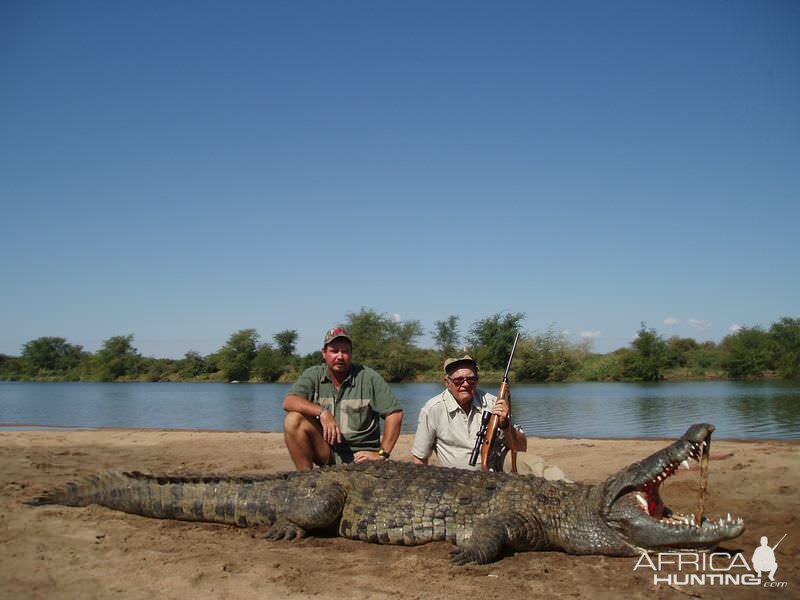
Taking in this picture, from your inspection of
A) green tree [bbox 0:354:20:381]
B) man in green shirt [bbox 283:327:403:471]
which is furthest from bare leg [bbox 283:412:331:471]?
green tree [bbox 0:354:20:381]

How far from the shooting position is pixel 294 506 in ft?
15.6

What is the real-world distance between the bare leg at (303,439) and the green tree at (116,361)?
74082 millimetres

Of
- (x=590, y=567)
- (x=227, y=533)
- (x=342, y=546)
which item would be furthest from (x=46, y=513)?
(x=590, y=567)

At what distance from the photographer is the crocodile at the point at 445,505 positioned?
389 cm

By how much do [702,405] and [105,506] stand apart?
20166mm

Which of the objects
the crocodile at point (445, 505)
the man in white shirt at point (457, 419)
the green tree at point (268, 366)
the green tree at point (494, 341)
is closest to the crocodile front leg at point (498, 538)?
the crocodile at point (445, 505)

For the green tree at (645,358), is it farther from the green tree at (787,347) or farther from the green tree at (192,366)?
the green tree at (192,366)

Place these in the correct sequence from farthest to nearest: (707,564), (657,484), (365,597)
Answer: (657,484) → (707,564) → (365,597)

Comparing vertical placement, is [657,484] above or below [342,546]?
above

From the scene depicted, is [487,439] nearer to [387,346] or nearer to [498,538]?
[498,538]

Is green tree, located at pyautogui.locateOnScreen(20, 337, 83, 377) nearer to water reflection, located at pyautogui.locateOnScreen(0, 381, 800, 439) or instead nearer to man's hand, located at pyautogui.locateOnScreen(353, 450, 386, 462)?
water reflection, located at pyautogui.locateOnScreen(0, 381, 800, 439)

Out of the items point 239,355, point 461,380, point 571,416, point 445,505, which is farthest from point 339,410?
point 239,355

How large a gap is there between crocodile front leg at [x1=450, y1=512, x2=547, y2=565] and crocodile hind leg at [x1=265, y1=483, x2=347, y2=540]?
3.47 feet

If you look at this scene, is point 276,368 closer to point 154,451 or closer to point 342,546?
point 154,451
